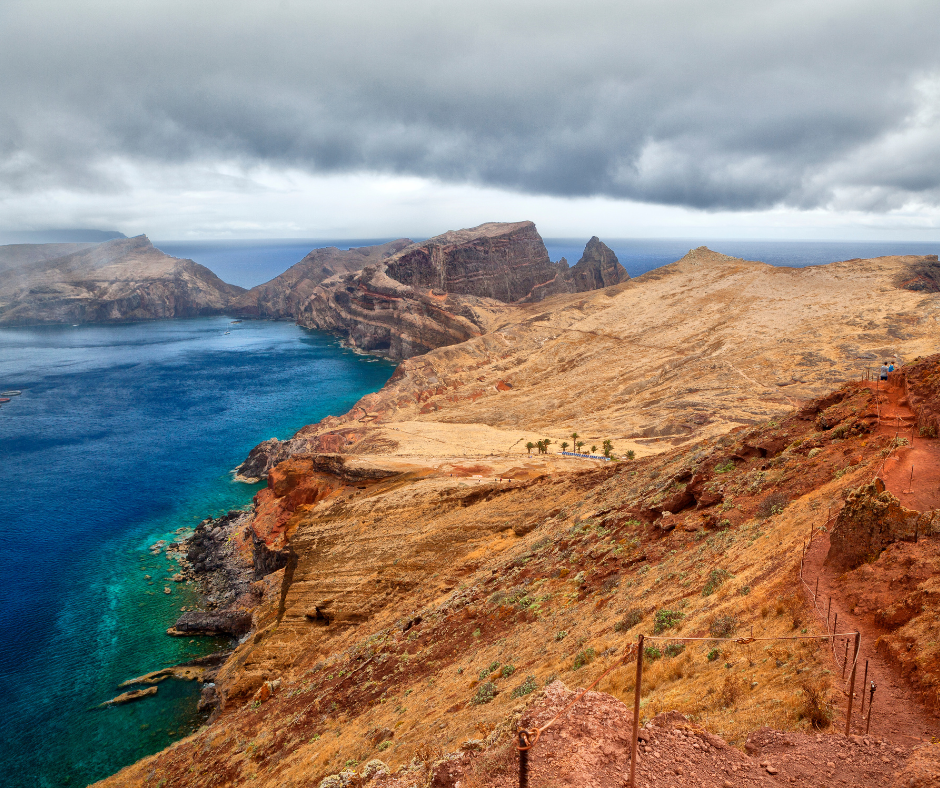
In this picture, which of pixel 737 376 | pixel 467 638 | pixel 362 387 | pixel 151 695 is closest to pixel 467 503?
pixel 467 638

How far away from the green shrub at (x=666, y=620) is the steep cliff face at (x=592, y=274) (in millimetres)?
172319

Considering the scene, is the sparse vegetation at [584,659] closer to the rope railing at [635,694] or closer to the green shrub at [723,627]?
the rope railing at [635,694]

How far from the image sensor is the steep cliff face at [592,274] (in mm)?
183000

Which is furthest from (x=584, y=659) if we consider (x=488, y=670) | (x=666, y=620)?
(x=488, y=670)

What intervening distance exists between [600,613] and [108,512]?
215 ft

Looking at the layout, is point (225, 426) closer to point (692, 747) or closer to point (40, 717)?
point (40, 717)

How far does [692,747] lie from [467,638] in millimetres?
12021

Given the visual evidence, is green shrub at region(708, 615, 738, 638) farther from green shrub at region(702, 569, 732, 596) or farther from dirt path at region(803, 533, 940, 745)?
green shrub at region(702, 569, 732, 596)

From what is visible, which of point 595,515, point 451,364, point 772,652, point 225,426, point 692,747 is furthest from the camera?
point 451,364

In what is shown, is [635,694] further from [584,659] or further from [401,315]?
[401,315]

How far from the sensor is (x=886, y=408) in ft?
63.5

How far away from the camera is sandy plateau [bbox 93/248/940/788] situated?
9078 mm

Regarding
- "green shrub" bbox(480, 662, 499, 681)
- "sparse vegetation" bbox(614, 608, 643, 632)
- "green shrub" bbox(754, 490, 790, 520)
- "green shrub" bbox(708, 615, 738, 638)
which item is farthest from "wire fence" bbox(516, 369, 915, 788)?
"green shrub" bbox(480, 662, 499, 681)

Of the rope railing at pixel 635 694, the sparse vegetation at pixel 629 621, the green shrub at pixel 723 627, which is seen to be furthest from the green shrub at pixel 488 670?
the green shrub at pixel 723 627
